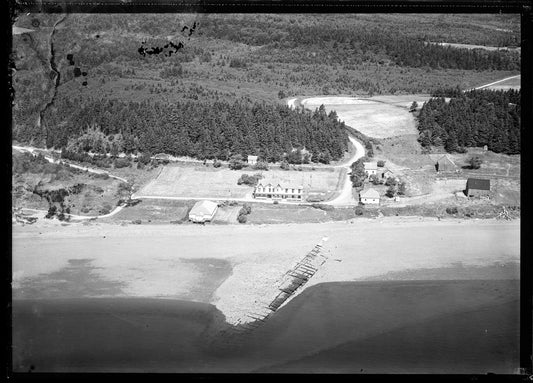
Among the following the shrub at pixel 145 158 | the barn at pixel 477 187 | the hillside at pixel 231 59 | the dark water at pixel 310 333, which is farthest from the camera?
the shrub at pixel 145 158

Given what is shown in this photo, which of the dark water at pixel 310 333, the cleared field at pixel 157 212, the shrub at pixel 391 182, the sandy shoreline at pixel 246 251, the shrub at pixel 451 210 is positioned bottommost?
the dark water at pixel 310 333

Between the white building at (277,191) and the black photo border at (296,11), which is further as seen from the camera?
the white building at (277,191)

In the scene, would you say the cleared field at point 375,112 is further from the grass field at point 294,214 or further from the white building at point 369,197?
the grass field at point 294,214

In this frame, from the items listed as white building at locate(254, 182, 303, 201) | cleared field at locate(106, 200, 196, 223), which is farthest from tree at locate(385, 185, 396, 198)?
cleared field at locate(106, 200, 196, 223)

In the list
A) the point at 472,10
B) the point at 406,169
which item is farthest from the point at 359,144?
the point at 472,10

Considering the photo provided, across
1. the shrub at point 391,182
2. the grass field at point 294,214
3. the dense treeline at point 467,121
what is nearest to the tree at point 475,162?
the dense treeline at point 467,121
